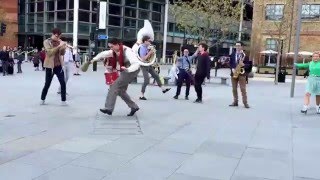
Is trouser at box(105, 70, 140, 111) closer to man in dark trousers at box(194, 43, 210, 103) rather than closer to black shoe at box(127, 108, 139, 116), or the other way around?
black shoe at box(127, 108, 139, 116)

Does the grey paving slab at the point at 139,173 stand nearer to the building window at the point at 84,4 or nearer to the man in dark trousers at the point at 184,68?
the man in dark trousers at the point at 184,68

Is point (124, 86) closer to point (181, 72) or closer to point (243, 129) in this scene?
point (243, 129)

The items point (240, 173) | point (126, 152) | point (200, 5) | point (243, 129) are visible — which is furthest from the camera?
point (200, 5)

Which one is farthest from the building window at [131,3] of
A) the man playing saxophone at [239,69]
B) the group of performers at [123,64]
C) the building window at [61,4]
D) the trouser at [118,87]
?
the trouser at [118,87]

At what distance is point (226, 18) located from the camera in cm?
3369

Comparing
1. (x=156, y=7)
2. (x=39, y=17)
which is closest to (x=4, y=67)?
(x=39, y=17)

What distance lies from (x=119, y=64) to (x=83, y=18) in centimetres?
3419

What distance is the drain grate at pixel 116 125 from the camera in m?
7.34

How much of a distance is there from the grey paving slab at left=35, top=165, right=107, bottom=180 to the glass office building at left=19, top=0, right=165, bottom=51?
115 ft

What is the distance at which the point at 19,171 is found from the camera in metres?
4.95

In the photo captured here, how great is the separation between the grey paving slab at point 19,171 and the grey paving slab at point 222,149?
2317 mm

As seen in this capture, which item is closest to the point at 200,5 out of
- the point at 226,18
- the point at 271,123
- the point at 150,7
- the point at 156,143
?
the point at 226,18

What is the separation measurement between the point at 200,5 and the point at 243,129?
1034 inches

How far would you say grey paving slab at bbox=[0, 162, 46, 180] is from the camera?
4742mm
